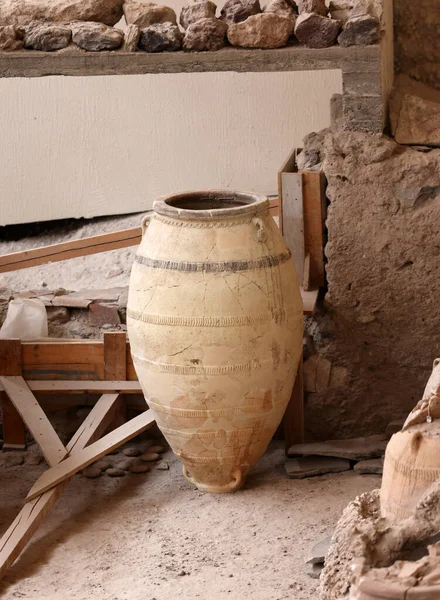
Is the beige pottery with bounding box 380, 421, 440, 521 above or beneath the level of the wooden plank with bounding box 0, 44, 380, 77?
beneath

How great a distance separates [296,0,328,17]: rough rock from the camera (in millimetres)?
4840

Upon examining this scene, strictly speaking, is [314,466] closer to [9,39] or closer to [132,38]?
[132,38]

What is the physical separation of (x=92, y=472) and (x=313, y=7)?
100 inches

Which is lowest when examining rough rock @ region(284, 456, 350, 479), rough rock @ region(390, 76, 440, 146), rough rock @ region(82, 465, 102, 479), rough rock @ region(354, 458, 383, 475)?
rough rock @ region(82, 465, 102, 479)

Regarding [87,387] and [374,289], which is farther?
[87,387]

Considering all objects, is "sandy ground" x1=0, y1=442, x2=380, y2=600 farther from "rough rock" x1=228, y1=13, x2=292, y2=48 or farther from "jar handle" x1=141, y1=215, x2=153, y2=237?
"rough rock" x1=228, y1=13, x2=292, y2=48

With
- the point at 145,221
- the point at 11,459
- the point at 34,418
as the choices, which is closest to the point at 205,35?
the point at 145,221

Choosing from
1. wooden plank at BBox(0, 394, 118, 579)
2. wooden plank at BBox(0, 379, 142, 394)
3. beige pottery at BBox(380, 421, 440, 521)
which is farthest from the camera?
wooden plank at BBox(0, 379, 142, 394)

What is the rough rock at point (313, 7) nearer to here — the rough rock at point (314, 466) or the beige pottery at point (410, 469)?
the rough rock at point (314, 466)

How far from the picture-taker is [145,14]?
5.06m

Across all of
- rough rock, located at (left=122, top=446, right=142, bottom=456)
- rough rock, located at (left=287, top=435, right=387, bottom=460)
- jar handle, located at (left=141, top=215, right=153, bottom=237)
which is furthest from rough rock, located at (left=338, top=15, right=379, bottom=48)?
rough rock, located at (left=122, top=446, right=142, bottom=456)

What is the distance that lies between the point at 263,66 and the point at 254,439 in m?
1.77

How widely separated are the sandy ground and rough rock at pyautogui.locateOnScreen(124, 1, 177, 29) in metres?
2.24

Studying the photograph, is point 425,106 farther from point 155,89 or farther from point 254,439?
point 155,89
